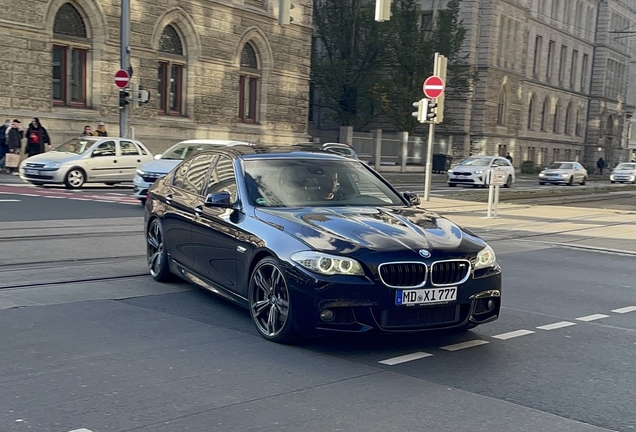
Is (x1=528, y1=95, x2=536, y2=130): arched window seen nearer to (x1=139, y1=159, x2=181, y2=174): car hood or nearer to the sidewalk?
the sidewalk

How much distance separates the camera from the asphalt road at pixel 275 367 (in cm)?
459

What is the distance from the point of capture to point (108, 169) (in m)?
22.7

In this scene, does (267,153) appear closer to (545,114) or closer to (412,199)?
(412,199)

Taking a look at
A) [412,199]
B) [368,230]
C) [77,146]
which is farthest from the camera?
[77,146]

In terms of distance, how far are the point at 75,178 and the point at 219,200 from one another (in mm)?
15865

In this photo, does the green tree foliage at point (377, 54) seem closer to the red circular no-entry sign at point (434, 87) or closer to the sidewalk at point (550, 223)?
the sidewalk at point (550, 223)

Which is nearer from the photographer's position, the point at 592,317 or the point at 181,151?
the point at 592,317

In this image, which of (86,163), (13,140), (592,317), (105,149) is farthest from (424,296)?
(13,140)

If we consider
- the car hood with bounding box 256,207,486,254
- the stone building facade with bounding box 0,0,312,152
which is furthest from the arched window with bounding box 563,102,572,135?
the car hood with bounding box 256,207,486,254

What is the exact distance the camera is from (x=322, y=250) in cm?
589

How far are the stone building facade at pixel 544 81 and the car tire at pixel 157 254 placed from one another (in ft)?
143

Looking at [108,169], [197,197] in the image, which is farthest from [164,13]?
[197,197]

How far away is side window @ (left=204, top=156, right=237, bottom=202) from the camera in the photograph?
7297mm

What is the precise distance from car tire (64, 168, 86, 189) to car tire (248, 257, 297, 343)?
53.4 ft
